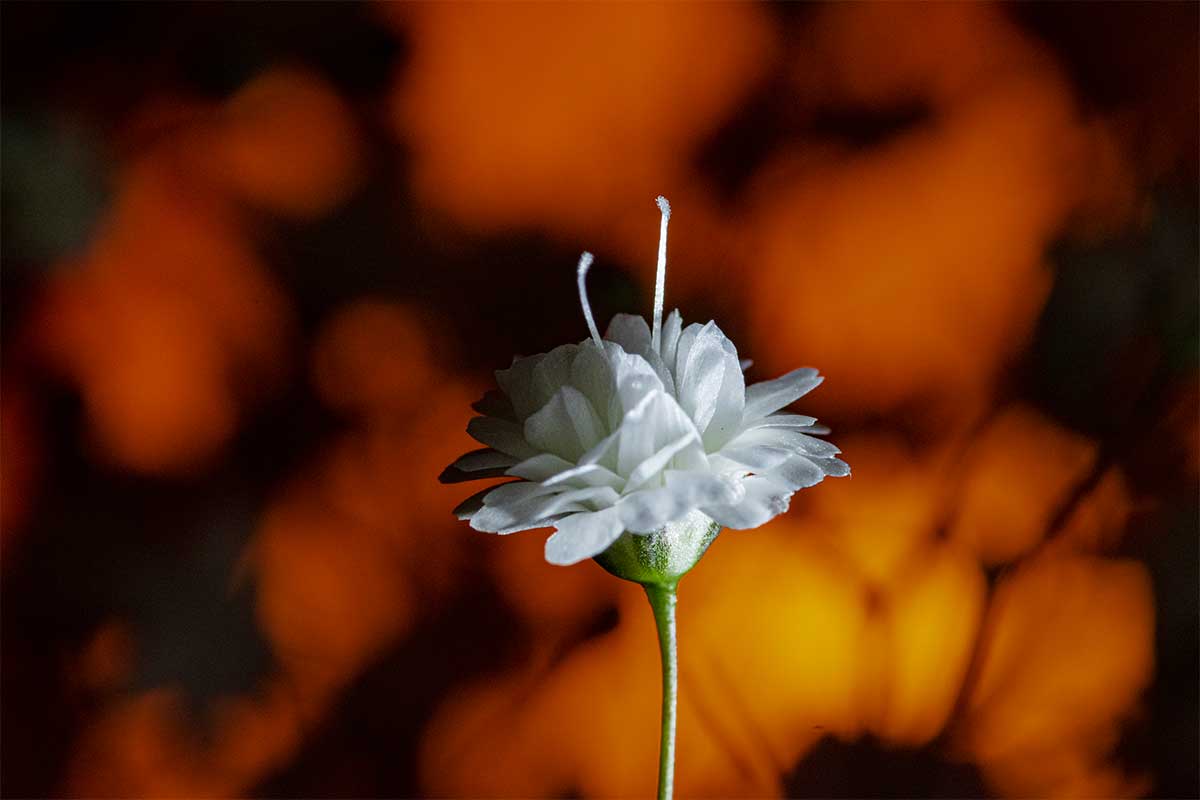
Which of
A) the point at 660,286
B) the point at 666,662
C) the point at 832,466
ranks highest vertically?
the point at 660,286

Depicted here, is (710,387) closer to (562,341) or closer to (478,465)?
(478,465)

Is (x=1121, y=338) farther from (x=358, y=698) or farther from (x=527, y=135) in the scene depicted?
(x=358, y=698)

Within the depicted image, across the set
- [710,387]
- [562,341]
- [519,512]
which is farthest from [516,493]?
[562,341]

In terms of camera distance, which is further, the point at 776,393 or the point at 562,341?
the point at 562,341

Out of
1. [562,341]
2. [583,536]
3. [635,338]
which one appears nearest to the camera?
[583,536]

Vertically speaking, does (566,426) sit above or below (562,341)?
below

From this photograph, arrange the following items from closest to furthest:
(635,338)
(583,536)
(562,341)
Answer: (583,536), (635,338), (562,341)

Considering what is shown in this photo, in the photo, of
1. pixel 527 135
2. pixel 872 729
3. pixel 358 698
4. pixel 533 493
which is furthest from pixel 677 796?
pixel 527 135
